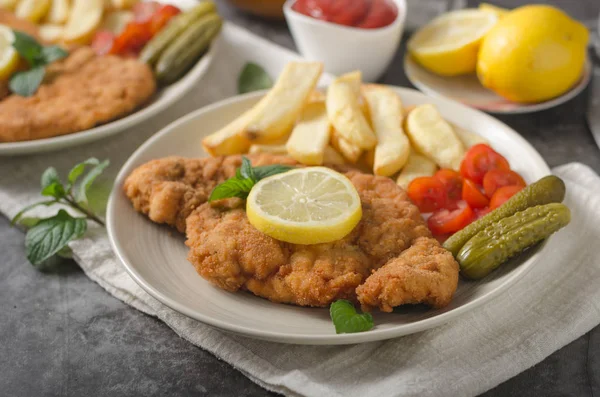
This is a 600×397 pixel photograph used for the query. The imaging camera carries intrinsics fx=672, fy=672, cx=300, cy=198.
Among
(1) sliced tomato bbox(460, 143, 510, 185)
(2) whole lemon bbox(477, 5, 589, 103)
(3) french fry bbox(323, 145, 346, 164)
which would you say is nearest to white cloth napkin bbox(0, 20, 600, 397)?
(1) sliced tomato bbox(460, 143, 510, 185)

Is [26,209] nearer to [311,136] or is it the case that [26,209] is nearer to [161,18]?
[311,136]

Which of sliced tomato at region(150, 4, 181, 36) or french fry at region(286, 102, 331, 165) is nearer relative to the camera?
french fry at region(286, 102, 331, 165)

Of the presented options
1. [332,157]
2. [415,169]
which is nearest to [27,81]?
[332,157]

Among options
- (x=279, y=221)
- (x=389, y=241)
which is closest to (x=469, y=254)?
(x=389, y=241)

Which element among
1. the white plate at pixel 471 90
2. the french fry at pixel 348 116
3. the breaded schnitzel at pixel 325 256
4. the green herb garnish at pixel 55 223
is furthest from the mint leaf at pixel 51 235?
the white plate at pixel 471 90

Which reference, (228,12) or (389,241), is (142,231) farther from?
(228,12)

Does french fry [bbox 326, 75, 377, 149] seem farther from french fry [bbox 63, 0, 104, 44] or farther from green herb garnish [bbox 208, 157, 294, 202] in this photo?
french fry [bbox 63, 0, 104, 44]

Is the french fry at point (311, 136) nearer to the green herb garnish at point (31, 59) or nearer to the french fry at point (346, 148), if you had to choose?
the french fry at point (346, 148)
